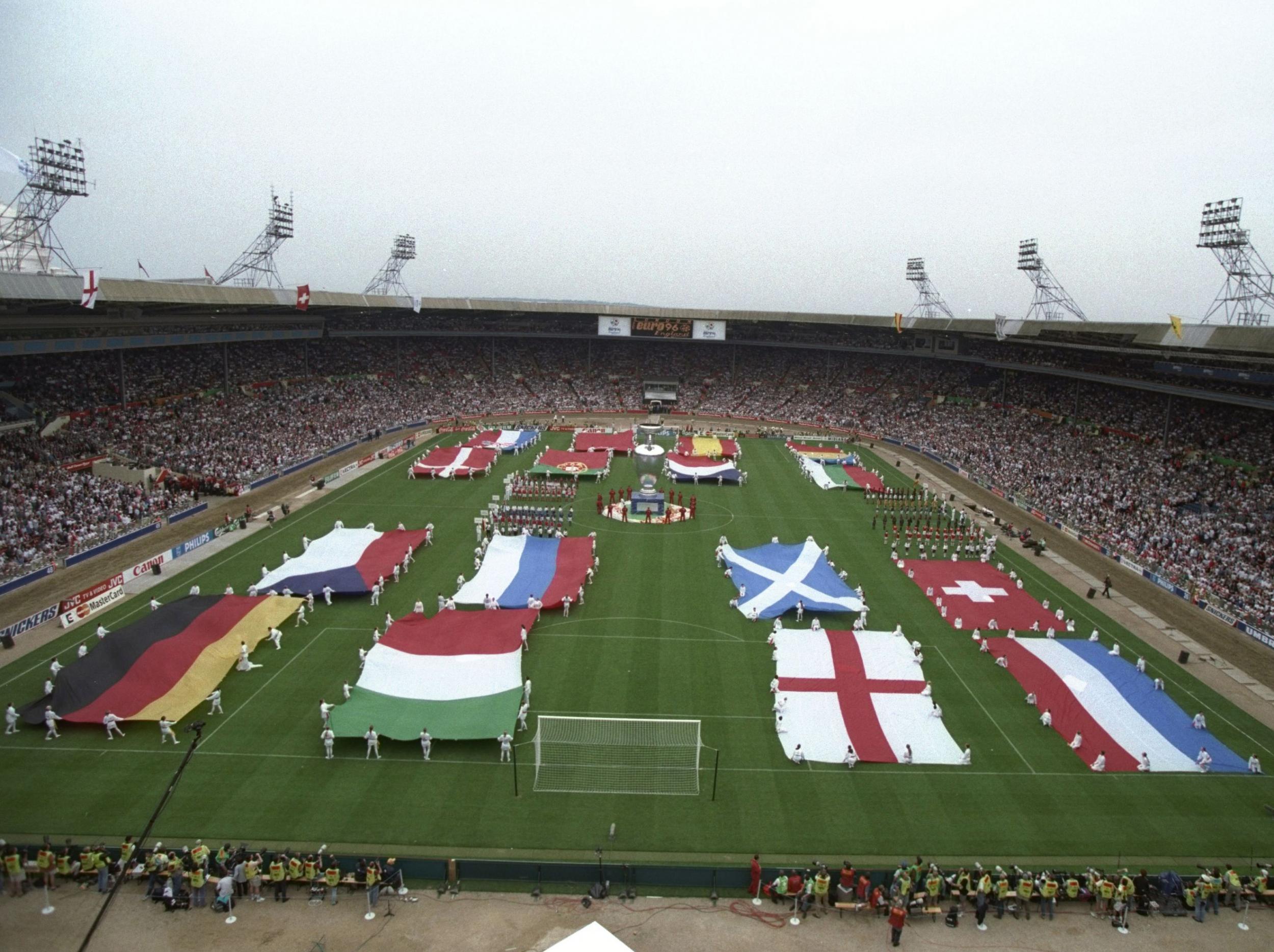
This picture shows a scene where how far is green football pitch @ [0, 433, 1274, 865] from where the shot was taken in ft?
49.9

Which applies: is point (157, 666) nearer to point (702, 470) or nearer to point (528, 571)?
point (528, 571)

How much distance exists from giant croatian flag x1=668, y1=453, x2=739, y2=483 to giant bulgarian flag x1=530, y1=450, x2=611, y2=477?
409cm

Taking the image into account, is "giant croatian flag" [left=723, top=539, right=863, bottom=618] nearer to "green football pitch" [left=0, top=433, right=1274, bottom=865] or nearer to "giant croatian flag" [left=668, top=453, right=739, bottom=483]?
"green football pitch" [left=0, top=433, right=1274, bottom=865]

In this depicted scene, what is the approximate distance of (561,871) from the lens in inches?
549

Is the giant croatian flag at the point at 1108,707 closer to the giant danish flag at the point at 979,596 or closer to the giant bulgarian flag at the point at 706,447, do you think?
the giant danish flag at the point at 979,596

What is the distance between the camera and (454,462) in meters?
45.4

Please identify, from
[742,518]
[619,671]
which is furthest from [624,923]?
[742,518]

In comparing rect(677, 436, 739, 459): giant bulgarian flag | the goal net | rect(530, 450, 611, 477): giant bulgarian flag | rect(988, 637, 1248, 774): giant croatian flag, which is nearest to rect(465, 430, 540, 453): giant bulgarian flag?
rect(530, 450, 611, 477): giant bulgarian flag

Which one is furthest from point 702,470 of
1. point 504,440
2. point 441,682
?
point 441,682

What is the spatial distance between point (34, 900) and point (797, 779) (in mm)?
14455

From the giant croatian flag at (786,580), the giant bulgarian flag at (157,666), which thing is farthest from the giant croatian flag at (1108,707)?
the giant bulgarian flag at (157,666)

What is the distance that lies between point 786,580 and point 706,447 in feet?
74.6

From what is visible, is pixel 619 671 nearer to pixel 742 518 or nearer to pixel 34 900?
pixel 34 900

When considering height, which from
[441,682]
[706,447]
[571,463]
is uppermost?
[706,447]
